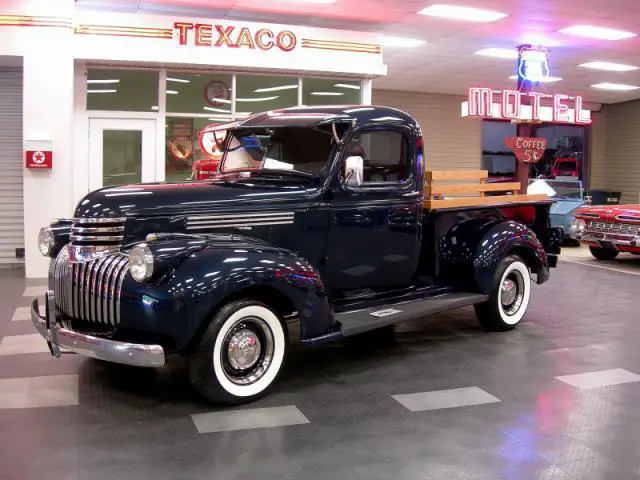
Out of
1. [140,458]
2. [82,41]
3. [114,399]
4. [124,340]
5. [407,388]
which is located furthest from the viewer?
[82,41]

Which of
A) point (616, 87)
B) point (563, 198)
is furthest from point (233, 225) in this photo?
point (616, 87)

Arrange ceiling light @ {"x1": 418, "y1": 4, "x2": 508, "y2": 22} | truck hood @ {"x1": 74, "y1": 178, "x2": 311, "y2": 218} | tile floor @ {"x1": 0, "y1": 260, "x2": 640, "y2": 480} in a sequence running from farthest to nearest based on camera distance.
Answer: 1. ceiling light @ {"x1": 418, "y1": 4, "x2": 508, "y2": 22}
2. truck hood @ {"x1": 74, "y1": 178, "x2": 311, "y2": 218}
3. tile floor @ {"x1": 0, "y1": 260, "x2": 640, "y2": 480}

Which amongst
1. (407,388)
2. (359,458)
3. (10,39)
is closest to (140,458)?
(359,458)

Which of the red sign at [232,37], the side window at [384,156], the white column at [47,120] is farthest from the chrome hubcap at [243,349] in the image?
the red sign at [232,37]

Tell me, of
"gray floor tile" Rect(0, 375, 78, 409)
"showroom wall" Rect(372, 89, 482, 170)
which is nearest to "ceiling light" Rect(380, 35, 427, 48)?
"showroom wall" Rect(372, 89, 482, 170)

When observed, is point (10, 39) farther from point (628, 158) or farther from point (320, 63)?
point (628, 158)

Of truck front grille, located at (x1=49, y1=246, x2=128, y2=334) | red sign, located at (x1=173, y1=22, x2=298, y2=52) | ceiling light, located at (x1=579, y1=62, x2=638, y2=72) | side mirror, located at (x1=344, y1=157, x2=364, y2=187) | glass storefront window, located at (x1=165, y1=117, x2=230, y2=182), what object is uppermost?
ceiling light, located at (x1=579, y1=62, x2=638, y2=72)

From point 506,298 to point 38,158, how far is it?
666 centimetres

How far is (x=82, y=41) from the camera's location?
33.6ft

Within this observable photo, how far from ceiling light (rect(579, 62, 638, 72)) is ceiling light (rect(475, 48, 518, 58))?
231cm

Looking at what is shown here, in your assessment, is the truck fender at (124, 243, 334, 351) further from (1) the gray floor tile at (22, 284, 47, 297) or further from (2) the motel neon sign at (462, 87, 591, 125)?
(2) the motel neon sign at (462, 87, 591, 125)

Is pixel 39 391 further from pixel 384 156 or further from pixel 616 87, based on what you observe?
pixel 616 87

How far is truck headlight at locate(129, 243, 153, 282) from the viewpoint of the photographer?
4.11 metres

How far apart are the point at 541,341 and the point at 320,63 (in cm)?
680
